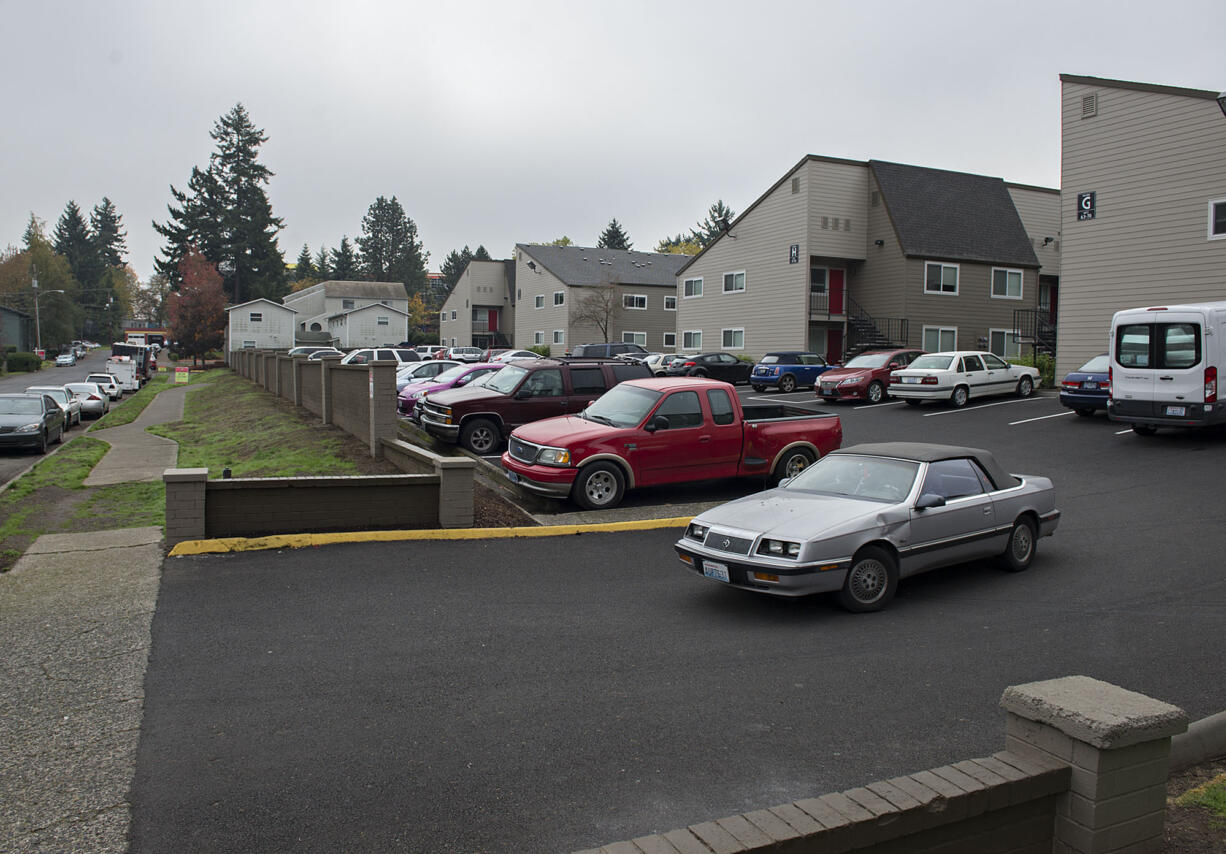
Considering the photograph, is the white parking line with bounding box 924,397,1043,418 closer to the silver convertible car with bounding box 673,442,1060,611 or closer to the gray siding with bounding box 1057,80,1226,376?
the gray siding with bounding box 1057,80,1226,376

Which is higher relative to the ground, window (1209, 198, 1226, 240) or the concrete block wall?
window (1209, 198, 1226, 240)

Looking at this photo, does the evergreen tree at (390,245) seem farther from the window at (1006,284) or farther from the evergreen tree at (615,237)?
the window at (1006,284)

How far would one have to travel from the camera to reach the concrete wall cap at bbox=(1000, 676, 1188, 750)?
3.51 metres

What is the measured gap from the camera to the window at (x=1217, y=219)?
2266 cm

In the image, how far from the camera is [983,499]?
9.08 meters

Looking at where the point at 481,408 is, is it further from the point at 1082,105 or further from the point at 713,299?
the point at 713,299

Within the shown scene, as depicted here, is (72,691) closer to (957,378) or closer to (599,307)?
(957,378)

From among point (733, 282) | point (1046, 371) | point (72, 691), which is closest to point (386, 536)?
point (72, 691)

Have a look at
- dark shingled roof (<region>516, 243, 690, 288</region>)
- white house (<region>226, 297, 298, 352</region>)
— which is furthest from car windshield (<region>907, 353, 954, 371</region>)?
white house (<region>226, 297, 298, 352</region>)

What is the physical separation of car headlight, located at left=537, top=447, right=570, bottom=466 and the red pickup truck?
13mm

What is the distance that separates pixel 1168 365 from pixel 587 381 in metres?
11.0

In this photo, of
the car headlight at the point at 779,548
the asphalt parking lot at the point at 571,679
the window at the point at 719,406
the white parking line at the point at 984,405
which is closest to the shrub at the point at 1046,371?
the white parking line at the point at 984,405

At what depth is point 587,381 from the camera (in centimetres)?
1714

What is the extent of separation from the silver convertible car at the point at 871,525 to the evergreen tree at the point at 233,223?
306 ft
